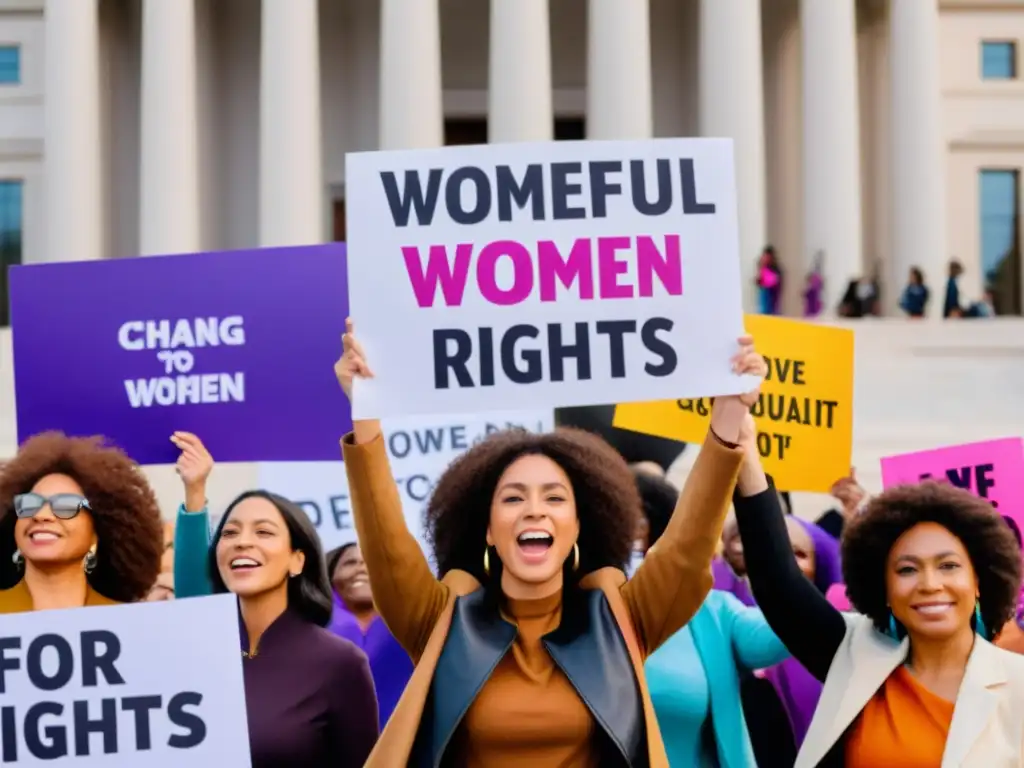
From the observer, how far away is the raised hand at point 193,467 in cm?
767

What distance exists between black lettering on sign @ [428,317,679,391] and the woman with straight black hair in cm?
115

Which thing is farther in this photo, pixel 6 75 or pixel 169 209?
pixel 6 75

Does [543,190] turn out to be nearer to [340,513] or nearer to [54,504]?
[54,504]

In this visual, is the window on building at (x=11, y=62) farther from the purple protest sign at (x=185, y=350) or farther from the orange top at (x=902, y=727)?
the orange top at (x=902, y=727)

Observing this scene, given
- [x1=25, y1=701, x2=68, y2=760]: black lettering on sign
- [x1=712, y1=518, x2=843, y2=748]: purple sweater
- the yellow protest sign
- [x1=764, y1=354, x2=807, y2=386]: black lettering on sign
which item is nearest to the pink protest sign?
[x1=712, y1=518, x2=843, y2=748]: purple sweater

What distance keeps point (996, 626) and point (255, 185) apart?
34.9 metres

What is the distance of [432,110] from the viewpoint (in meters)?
35.8

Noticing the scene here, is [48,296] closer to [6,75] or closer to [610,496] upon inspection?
[610,496]

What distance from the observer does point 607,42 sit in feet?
119

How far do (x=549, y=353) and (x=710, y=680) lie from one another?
62.4 inches

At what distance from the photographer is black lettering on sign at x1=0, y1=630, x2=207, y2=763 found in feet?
20.7

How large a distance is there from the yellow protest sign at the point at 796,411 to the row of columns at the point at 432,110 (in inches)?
993

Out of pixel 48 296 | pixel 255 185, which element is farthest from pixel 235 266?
pixel 255 185

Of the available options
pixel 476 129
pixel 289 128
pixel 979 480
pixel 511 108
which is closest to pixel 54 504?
pixel 979 480
